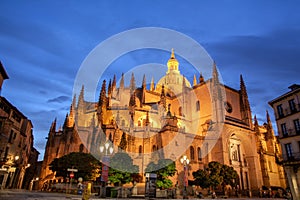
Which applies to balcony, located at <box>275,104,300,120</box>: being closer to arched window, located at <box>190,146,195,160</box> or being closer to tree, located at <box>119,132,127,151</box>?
arched window, located at <box>190,146,195,160</box>

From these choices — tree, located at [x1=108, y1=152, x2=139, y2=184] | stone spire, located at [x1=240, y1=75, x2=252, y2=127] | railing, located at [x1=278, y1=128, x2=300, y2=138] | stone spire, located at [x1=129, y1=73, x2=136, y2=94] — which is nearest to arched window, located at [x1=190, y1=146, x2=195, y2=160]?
tree, located at [x1=108, y1=152, x2=139, y2=184]

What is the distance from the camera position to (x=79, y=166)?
2773cm

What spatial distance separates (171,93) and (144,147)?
21415 mm

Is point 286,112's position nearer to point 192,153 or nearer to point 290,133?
point 290,133

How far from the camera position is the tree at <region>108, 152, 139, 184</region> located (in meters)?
21.3

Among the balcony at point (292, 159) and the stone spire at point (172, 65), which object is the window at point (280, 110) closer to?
the balcony at point (292, 159)

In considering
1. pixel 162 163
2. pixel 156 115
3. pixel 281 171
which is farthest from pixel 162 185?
pixel 281 171

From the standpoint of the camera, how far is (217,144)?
35.1m

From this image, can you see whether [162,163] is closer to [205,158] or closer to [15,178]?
[205,158]

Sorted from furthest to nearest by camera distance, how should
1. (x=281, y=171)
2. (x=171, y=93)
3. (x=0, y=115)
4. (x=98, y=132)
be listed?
(x=171, y=93) → (x=281, y=171) → (x=98, y=132) → (x=0, y=115)

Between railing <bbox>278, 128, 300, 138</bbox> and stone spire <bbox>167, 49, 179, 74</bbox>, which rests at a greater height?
stone spire <bbox>167, 49, 179, 74</bbox>

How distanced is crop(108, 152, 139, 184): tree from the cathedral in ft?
21.1

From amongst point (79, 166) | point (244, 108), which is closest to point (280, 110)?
point (244, 108)

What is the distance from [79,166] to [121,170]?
8.32 meters
